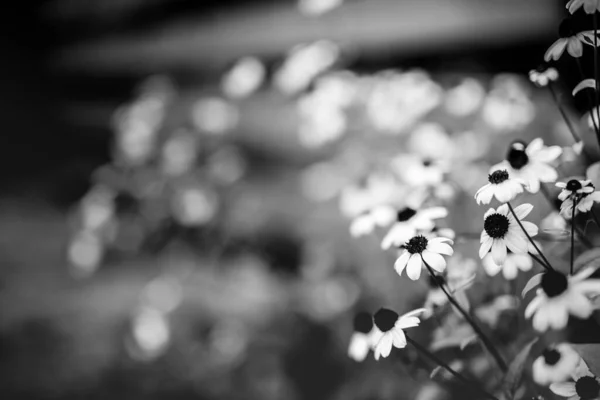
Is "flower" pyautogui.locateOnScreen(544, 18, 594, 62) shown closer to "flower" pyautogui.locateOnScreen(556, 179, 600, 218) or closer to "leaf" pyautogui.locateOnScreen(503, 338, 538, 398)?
"flower" pyautogui.locateOnScreen(556, 179, 600, 218)

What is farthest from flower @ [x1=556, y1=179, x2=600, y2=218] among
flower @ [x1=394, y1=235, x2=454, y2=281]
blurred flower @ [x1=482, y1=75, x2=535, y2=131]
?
blurred flower @ [x1=482, y1=75, x2=535, y2=131]

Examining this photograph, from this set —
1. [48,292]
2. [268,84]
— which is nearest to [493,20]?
[268,84]

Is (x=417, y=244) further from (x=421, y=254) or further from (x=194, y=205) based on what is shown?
(x=194, y=205)

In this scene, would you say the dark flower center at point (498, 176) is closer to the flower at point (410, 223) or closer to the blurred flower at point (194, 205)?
the flower at point (410, 223)

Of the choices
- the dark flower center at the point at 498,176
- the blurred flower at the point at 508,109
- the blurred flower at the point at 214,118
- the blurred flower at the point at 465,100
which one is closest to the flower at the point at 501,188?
the dark flower center at the point at 498,176

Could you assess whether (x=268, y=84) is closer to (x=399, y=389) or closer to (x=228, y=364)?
(x=228, y=364)

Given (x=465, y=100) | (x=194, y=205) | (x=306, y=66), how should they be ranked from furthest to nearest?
(x=194, y=205), (x=306, y=66), (x=465, y=100)

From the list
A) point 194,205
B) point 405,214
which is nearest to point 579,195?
point 405,214

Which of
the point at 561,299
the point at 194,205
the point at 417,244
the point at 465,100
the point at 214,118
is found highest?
the point at 214,118
